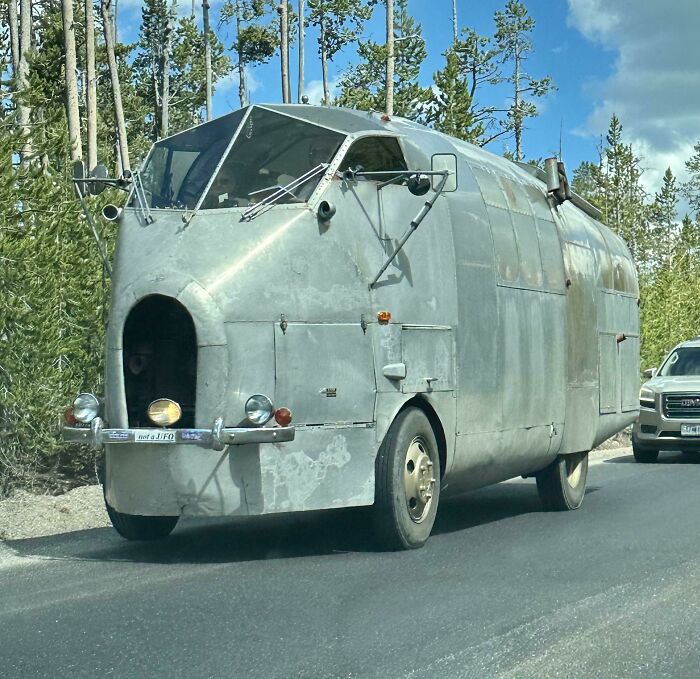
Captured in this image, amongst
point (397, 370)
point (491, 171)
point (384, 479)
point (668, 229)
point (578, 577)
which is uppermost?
point (668, 229)

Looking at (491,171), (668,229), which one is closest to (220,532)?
(491,171)

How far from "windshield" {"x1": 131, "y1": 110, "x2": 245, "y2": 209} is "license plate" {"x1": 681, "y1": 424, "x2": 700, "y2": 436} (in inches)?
515

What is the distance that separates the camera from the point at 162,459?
846 cm

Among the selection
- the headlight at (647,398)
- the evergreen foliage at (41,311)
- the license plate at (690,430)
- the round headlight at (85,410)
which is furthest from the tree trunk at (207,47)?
the round headlight at (85,410)

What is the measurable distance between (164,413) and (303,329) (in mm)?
1059

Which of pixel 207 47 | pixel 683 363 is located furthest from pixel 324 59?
pixel 683 363

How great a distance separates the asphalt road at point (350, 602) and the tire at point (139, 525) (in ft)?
0.68

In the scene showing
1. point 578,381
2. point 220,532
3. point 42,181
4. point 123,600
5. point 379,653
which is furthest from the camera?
point 42,181

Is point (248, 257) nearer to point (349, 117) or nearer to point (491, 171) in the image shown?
point (349, 117)

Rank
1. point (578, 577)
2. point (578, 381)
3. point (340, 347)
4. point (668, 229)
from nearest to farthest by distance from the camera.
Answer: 1. point (578, 577)
2. point (340, 347)
3. point (578, 381)
4. point (668, 229)

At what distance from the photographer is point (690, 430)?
20938 mm

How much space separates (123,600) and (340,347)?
7.85ft

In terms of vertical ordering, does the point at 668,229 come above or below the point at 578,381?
above

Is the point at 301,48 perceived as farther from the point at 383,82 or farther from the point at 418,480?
the point at 418,480
